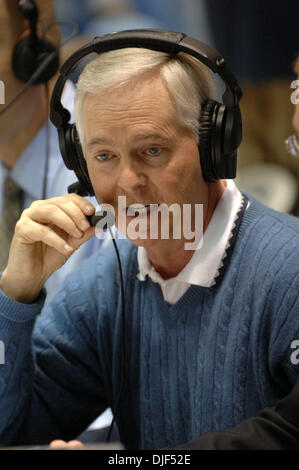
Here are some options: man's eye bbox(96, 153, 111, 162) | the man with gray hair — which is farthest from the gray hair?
man's eye bbox(96, 153, 111, 162)

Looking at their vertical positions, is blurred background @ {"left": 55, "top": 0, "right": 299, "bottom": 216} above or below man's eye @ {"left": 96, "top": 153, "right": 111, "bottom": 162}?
above

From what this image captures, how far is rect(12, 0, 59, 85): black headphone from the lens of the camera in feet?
4.25

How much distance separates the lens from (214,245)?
1131 millimetres

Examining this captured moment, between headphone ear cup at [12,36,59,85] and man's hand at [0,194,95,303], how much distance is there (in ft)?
1.13

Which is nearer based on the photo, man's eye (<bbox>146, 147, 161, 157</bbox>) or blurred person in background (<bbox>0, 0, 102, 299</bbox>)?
man's eye (<bbox>146, 147, 161, 157</bbox>)

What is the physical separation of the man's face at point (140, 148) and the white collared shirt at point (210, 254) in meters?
0.08

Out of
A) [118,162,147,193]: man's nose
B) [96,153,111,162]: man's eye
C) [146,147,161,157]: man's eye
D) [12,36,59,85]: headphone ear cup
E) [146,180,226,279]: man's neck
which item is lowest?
[146,180,226,279]: man's neck

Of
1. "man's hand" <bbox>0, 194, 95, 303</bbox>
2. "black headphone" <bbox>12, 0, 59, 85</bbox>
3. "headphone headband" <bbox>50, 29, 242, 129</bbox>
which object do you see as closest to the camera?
"headphone headband" <bbox>50, 29, 242, 129</bbox>

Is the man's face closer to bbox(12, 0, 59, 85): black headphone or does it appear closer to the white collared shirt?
the white collared shirt

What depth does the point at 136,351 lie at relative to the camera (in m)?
1.23

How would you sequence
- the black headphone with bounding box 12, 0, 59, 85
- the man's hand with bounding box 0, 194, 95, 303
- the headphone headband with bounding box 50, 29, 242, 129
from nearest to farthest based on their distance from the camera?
the headphone headband with bounding box 50, 29, 242, 129 → the man's hand with bounding box 0, 194, 95, 303 → the black headphone with bounding box 12, 0, 59, 85

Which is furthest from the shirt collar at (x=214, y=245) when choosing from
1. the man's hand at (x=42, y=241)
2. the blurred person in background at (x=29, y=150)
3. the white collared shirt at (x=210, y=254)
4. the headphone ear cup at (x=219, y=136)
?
the blurred person in background at (x=29, y=150)
